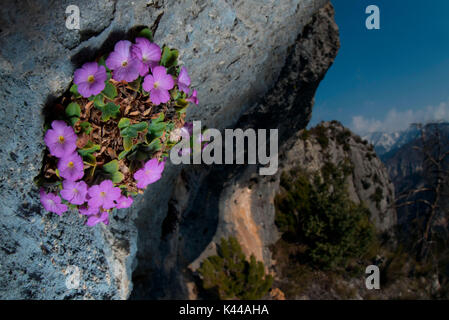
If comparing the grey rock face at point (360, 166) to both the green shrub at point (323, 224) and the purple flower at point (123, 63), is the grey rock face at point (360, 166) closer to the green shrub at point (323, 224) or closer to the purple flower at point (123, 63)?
the green shrub at point (323, 224)

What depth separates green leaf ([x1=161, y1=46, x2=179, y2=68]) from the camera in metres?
1.84

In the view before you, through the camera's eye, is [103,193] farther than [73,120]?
Yes

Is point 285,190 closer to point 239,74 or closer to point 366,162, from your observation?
point 366,162

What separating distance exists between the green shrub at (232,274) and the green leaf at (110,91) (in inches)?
205

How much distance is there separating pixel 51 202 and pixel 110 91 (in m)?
0.85

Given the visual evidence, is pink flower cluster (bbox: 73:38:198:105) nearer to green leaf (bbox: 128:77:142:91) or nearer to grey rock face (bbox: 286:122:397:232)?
green leaf (bbox: 128:77:142:91)

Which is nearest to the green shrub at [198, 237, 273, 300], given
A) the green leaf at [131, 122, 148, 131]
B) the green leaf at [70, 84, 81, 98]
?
the green leaf at [131, 122, 148, 131]

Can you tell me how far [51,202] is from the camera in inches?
66.9

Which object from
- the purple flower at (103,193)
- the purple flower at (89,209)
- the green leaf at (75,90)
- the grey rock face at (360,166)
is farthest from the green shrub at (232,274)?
the grey rock face at (360,166)

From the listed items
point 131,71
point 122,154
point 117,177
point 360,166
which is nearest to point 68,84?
point 131,71

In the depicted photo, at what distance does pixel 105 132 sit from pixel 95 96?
0.23m

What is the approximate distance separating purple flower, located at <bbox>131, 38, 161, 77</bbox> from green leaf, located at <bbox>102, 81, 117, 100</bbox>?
191mm

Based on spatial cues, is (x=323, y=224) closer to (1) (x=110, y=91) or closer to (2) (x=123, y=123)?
(2) (x=123, y=123)

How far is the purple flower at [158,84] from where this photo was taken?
1646 mm
